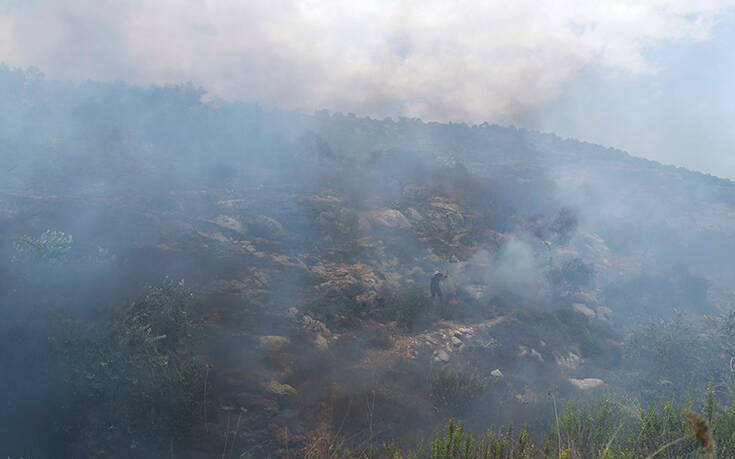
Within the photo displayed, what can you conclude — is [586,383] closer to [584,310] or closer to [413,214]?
[584,310]

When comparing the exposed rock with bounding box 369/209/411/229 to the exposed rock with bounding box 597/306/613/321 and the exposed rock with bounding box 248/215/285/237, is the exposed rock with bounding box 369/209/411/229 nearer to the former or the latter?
the exposed rock with bounding box 248/215/285/237

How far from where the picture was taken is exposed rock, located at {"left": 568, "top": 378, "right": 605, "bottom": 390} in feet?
33.5

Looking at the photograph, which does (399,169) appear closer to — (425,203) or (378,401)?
(425,203)

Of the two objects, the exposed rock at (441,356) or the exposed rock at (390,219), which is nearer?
the exposed rock at (441,356)

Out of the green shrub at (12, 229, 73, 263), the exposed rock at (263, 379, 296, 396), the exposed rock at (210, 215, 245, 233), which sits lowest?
the exposed rock at (263, 379, 296, 396)

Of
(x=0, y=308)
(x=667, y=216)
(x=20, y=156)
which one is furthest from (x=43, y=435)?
(x=667, y=216)

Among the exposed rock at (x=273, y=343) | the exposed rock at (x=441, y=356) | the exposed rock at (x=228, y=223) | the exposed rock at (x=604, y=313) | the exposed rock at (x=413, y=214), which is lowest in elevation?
the exposed rock at (x=441, y=356)

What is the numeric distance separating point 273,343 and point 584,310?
49.0ft

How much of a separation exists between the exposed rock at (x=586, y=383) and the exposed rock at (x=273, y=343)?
848cm

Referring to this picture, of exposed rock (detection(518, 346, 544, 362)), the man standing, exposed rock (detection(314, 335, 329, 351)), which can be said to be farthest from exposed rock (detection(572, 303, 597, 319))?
exposed rock (detection(314, 335, 329, 351))

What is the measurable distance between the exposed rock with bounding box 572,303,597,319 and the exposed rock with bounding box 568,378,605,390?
21.5ft

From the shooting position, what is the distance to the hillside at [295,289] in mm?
6578

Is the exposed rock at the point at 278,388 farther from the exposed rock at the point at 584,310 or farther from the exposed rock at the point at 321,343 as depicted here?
the exposed rock at the point at 584,310

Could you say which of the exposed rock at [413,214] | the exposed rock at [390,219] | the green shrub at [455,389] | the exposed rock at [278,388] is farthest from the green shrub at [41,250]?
the exposed rock at [413,214]
